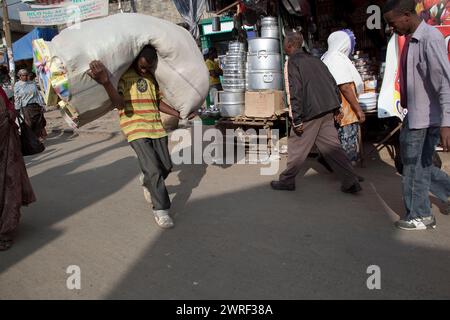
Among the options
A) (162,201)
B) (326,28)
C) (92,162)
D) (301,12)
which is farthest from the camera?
(326,28)

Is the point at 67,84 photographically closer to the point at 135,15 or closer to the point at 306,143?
the point at 135,15

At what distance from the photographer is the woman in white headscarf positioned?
14.4 feet

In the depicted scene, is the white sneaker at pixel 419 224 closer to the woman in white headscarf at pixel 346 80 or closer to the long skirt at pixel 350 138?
the woman in white headscarf at pixel 346 80

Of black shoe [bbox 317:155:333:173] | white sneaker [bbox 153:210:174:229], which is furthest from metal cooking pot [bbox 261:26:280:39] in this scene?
white sneaker [bbox 153:210:174:229]

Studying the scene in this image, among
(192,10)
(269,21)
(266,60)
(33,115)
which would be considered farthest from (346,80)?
(33,115)

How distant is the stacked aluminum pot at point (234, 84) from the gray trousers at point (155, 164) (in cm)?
253

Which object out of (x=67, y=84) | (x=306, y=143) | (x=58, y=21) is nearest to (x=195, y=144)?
(x=306, y=143)

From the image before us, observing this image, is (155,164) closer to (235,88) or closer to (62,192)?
(62,192)

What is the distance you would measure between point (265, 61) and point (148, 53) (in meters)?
2.77

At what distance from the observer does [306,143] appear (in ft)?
13.4

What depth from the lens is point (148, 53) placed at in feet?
10.3

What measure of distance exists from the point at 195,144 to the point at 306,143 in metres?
3.12

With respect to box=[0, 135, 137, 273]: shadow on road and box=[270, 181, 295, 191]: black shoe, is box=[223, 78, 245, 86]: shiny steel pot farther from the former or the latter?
box=[270, 181, 295, 191]: black shoe

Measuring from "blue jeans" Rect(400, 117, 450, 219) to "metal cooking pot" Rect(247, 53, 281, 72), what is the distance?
2.86 m
